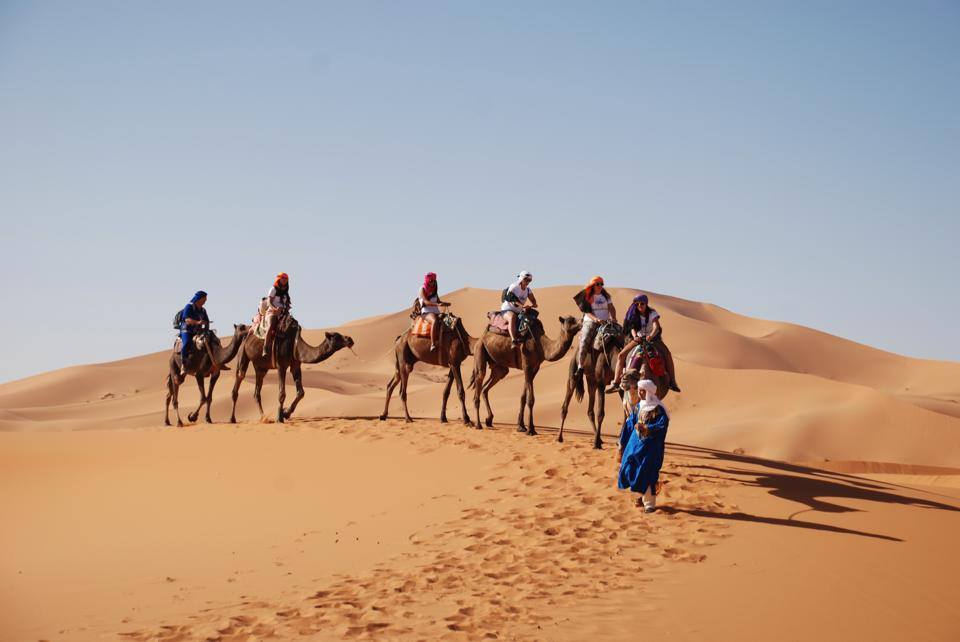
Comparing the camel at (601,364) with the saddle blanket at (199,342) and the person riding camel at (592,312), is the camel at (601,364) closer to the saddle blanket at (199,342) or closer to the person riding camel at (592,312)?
the person riding camel at (592,312)

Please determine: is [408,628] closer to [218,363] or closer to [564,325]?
[564,325]

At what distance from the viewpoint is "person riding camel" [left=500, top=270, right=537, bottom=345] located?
1645 cm

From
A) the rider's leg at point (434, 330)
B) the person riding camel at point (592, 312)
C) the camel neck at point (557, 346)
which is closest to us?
the person riding camel at point (592, 312)

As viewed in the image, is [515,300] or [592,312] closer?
[592,312]

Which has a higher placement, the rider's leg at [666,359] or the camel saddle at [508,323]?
the camel saddle at [508,323]

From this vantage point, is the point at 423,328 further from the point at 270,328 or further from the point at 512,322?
the point at 270,328

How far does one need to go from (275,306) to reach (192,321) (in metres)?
2.63

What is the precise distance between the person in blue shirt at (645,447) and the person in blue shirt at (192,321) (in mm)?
11702

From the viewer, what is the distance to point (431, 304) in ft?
59.2

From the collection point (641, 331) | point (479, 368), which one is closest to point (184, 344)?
point (479, 368)

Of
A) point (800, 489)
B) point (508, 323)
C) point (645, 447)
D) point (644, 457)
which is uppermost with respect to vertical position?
point (508, 323)

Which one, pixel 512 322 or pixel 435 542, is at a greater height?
pixel 512 322

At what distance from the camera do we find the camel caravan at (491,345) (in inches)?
527

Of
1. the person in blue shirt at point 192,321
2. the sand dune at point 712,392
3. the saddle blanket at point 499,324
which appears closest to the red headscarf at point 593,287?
the saddle blanket at point 499,324
